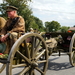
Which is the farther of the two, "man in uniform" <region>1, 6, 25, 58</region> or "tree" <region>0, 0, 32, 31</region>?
"tree" <region>0, 0, 32, 31</region>

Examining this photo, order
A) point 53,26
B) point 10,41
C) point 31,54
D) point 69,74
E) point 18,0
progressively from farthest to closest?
point 53,26, point 18,0, point 69,74, point 31,54, point 10,41

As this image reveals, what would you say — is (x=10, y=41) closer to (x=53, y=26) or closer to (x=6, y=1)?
(x=6, y=1)

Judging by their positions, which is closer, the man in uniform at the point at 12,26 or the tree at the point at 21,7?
the man in uniform at the point at 12,26

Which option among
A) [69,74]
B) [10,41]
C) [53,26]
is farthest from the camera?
[53,26]

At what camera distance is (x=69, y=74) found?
5035 millimetres

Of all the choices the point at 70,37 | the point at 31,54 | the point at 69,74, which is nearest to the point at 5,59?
the point at 31,54

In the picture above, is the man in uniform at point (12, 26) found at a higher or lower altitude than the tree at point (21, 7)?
lower

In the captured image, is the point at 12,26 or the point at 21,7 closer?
the point at 12,26

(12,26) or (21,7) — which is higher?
(21,7)

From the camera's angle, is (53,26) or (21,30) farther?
(53,26)

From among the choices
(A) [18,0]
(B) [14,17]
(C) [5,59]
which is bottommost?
(C) [5,59]

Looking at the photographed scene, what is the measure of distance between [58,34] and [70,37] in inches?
22.4

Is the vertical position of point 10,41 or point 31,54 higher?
point 10,41

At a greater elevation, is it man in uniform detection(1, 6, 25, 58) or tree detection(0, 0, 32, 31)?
tree detection(0, 0, 32, 31)
